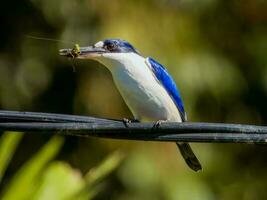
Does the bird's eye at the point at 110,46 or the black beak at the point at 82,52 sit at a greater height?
the black beak at the point at 82,52

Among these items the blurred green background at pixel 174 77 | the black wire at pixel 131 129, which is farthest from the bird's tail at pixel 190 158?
the blurred green background at pixel 174 77

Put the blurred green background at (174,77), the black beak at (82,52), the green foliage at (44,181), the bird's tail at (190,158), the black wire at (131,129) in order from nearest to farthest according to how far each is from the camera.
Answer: the black wire at (131,129) < the black beak at (82,52) < the bird's tail at (190,158) < the green foliage at (44,181) < the blurred green background at (174,77)

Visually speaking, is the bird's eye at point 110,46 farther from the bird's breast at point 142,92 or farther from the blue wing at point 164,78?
the blue wing at point 164,78

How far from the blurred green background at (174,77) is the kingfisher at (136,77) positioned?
3254 mm

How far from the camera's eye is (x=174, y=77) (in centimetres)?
930

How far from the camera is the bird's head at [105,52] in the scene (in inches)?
224

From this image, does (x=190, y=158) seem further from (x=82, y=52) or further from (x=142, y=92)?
(x=82, y=52)

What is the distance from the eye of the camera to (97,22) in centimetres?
977

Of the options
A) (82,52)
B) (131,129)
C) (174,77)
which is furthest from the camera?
(174,77)

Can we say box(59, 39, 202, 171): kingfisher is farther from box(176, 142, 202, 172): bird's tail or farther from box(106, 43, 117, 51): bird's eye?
box(176, 142, 202, 172): bird's tail

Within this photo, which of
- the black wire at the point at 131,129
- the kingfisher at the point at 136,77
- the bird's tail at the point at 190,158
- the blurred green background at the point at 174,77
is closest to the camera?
the black wire at the point at 131,129

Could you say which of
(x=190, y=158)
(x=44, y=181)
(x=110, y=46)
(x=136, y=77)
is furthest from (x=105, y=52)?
(x=44, y=181)

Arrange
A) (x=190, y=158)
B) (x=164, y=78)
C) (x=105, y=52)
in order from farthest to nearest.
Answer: (x=190, y=158)
(x=164, y=78)
(x=105, y=52)

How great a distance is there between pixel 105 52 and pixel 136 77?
0.22 metres
